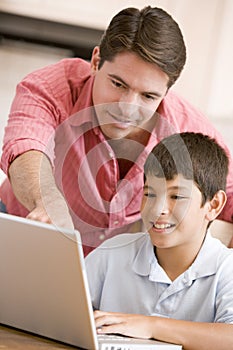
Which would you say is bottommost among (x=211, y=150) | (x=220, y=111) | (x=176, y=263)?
(x=220, y=111)

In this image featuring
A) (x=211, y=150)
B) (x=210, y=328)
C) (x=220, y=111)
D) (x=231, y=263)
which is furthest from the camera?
(x=220, y=111)

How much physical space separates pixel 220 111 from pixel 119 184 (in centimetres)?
176

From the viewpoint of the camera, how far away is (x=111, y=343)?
3.54 feet

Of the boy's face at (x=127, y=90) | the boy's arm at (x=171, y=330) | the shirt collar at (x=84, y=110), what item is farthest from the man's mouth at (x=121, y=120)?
the boy's arm at (x=171, y=330)

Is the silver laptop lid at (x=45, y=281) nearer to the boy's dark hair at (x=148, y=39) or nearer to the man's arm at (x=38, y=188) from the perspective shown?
the man's arm at (x=38, y=188)

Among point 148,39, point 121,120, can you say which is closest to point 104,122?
point 121,120

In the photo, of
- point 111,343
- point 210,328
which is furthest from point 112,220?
point 111,343

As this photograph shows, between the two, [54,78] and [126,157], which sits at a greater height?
[54,78]

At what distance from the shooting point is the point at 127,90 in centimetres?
162

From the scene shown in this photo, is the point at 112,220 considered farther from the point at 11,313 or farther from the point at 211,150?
→ the point at 11,313

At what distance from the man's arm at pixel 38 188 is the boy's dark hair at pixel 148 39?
11.8 inches

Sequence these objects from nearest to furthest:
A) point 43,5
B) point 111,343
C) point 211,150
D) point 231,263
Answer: point 111,343 → point 231,263 → point 211,150 → point 43,5

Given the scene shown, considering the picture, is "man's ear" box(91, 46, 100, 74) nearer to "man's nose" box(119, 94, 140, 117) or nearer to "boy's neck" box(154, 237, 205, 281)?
"man's nose" box(119, 94, 140, 117)

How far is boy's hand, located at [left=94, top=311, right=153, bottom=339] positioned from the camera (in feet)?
3.90
